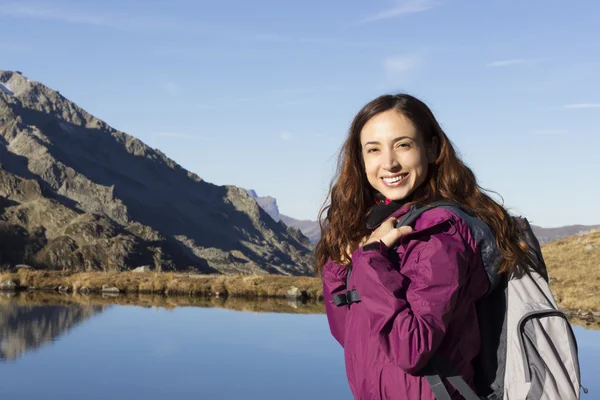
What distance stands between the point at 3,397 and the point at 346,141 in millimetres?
8760

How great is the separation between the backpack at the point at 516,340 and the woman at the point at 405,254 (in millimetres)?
38

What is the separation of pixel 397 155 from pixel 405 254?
1.45ft

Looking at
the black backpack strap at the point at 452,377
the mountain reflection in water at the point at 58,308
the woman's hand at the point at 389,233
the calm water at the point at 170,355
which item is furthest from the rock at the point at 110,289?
the black backpack strap at the point at 452,377

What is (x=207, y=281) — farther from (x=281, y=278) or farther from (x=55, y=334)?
(x=55, y=334)

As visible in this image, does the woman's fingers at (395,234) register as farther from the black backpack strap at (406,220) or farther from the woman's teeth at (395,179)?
the woman's teeth at (395,179)

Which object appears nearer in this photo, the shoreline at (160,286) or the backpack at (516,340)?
the backpack at (516,340)


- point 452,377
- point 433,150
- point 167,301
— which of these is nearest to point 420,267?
point 452,377

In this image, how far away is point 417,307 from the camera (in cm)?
235

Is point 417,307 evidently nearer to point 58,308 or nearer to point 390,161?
point 390,161

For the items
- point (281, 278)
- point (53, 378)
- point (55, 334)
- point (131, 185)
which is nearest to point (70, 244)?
point (281, 278)

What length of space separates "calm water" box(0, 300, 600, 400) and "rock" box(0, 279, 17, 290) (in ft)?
14.5

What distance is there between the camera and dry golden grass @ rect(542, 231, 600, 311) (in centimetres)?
2267

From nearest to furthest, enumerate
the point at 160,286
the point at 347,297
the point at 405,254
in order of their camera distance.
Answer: the point at 405,254, the point at 347,297, the point at 160,286

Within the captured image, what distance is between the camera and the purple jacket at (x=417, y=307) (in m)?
2.31
